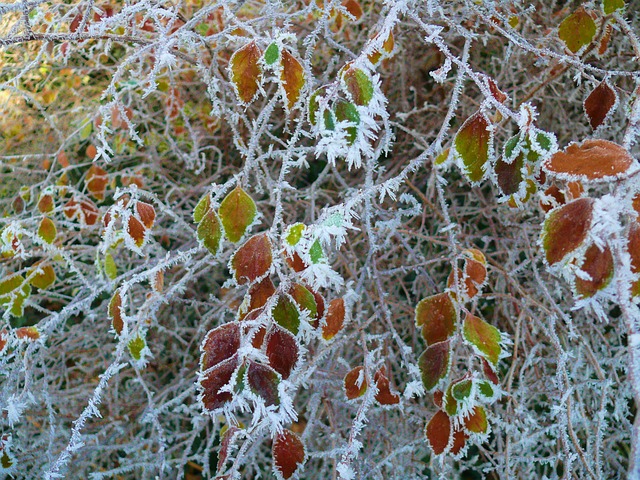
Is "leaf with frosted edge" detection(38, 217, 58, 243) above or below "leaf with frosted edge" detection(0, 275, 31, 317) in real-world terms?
above

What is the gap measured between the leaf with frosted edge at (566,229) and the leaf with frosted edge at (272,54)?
0.35 metres

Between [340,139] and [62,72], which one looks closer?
[340,139]

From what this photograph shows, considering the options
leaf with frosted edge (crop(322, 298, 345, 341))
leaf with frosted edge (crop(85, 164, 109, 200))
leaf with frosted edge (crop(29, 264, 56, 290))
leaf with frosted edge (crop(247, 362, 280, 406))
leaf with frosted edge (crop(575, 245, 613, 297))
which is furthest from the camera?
leaf with frosted edge (crop(85, 164, 109, 200))

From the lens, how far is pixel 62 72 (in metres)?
1.57

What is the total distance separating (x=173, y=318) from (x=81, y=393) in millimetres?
254

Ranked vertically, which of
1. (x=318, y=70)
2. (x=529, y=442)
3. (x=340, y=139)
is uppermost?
(x=340, y=139)

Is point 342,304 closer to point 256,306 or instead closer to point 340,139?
point 256,306

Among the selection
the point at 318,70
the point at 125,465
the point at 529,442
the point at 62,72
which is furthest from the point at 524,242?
the point at 62,72

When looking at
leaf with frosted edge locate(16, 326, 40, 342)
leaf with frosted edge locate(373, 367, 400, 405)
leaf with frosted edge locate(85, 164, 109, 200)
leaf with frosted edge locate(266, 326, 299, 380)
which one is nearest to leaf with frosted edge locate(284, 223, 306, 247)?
leaf with frosted edge locate(266, 326, 299, 380)

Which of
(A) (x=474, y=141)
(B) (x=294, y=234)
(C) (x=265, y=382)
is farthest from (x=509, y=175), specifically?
(C) (x=265, y=382)

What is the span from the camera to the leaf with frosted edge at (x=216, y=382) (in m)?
0.61

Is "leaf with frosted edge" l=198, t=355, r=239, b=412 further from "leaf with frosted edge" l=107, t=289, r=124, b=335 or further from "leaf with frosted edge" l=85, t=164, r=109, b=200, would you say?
"leaf with frosted edge" l=85, t=164, r=109, b=200

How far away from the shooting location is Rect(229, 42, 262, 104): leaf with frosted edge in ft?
2.27

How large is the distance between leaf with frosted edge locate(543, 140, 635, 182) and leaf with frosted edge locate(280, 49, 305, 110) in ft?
1.00
